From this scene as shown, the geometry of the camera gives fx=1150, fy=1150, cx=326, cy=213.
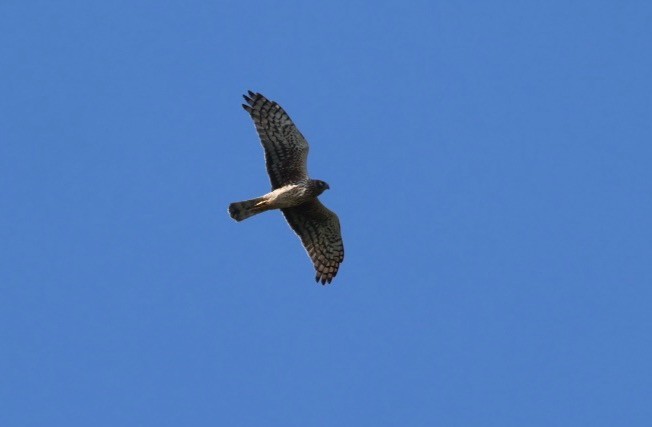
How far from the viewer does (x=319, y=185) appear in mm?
19828

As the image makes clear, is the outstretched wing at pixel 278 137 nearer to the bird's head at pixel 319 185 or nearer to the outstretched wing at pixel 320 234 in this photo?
the bird's head at pixel 319 185

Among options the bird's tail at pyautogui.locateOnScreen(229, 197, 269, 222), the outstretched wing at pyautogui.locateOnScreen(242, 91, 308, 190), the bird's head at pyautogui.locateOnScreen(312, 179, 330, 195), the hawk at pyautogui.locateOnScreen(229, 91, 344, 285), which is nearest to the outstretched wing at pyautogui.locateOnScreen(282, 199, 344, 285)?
the hawk at pyautogui.locateOnScreen(229, 91, 344, 285)

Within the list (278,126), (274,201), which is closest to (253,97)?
(278,126)

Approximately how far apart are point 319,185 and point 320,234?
51.1 inches

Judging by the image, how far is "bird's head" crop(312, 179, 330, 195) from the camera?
19.8m

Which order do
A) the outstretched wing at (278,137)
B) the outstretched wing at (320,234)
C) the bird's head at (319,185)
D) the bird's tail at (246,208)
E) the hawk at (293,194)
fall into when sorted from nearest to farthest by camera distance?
1. the bird's tail at (246,208)
2. the hawk at (293,194)
3. the bird's head at (319,185)
4. the outstretched wing at (278,137)
5. the outstretched wing at (320,234)

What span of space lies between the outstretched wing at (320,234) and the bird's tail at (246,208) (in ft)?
3.62

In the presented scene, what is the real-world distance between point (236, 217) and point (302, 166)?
1519mm

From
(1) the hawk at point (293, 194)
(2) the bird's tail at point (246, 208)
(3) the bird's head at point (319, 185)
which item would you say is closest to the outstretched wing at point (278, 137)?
(1) the hawk at point (293, 194)

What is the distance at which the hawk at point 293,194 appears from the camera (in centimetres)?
1967

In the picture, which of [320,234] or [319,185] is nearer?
[319,185]

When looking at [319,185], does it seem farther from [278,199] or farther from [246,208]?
[246,208]

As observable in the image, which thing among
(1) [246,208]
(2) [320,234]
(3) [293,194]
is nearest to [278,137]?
(3) [293,194]

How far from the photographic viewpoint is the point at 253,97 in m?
20.2
